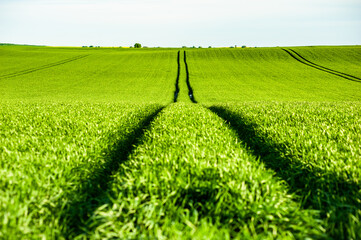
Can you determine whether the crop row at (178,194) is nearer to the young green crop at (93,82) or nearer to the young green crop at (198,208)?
the young green crop at (198,208)

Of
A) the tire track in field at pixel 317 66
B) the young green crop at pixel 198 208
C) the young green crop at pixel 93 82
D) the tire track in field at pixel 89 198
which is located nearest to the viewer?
the young green crop at pixel 198 208

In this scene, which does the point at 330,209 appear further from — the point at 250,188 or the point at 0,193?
the point at 0,193

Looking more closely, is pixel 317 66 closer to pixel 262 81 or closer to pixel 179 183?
pixel 262 81

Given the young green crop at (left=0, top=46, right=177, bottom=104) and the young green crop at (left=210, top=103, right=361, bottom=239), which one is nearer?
the young green crop at (left=210, top=103, right=361, bottom=239)

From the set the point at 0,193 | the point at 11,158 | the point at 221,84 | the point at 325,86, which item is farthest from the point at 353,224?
the point at 325,86

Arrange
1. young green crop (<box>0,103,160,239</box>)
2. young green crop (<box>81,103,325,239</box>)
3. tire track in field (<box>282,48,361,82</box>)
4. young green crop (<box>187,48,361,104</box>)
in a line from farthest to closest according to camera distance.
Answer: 1. tire track in field (<box>282,48,361,82</box>)
2. young green crop (<box>187,48,361,104</box>)
3. young green crop (<box>0,103,160,239</box>)
4. young green crop (<box>81,103,325,239</box>)

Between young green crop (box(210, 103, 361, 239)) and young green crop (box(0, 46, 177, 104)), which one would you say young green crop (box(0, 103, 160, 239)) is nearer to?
young green crop (box(210, 103, 361, 239))

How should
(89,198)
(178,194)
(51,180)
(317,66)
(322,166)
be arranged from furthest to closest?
(317,66)
(322,166)
(89,198)
(51,180)
(178,194)

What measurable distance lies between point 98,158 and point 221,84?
33.7 meters

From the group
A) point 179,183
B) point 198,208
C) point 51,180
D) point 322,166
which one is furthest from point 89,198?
point 322,166

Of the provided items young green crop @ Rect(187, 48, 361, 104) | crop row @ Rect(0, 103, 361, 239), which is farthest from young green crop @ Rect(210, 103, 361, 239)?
young green crop @ Rect(187, 48, 361, 104)

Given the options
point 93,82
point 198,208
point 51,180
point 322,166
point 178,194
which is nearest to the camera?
point 178,194

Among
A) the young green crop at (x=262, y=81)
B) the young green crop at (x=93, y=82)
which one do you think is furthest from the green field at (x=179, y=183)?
the young green crop at (x=262, y=81)

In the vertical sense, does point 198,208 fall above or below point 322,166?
below
